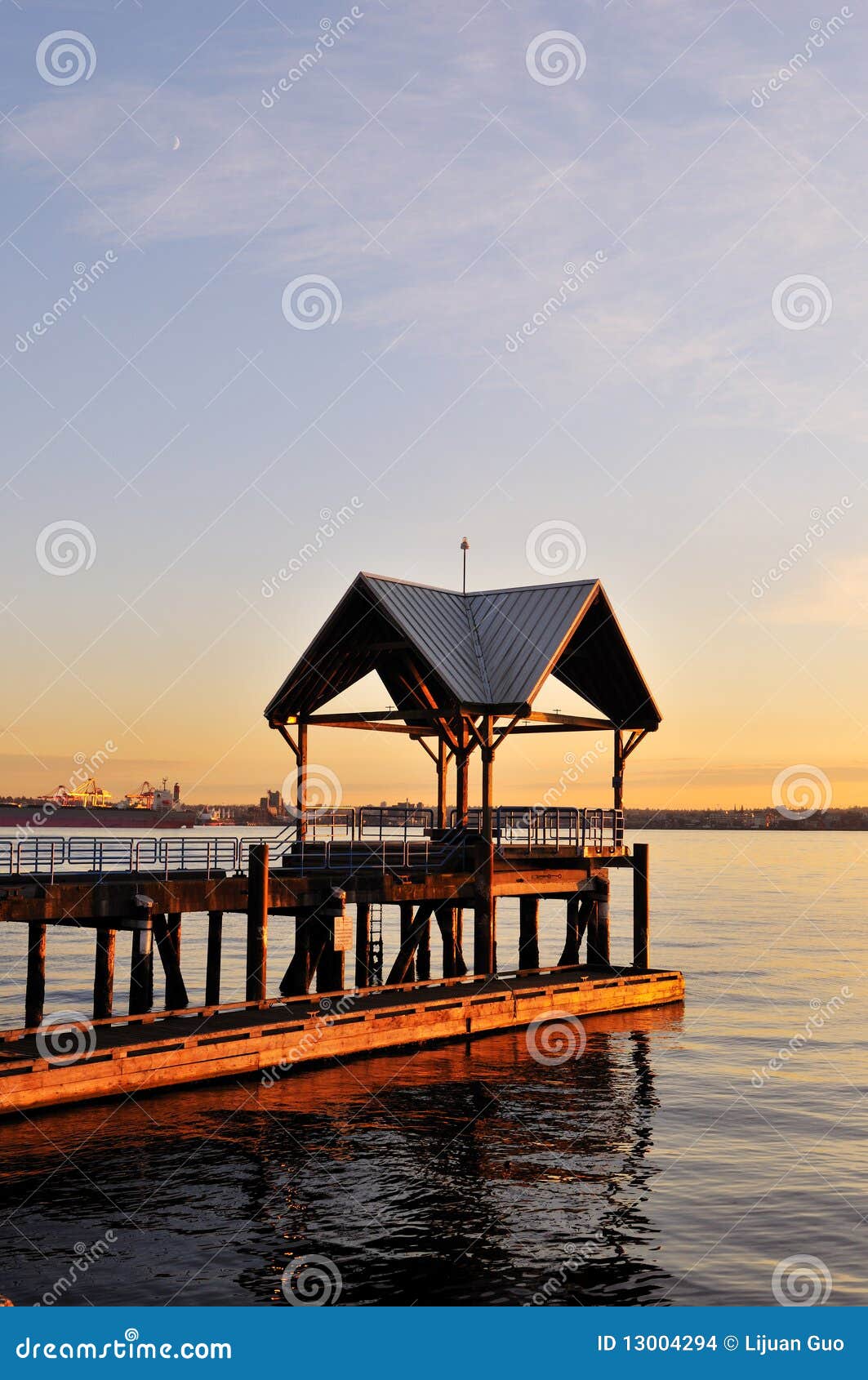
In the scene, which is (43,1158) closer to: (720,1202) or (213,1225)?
(213,1225)

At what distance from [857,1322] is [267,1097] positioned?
13.4 metres

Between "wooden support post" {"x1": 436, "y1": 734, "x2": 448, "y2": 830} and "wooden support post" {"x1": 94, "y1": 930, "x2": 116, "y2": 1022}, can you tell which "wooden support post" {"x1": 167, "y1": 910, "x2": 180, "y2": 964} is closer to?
"wooden support post" {"x1": 94, "y1": 930, "x2": 116, "y2": 1022}

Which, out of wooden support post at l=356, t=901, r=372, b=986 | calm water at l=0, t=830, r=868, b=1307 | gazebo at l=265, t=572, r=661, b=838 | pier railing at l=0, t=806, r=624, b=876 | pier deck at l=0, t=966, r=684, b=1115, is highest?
gazebo at l=265, t=572, r=661, b=838

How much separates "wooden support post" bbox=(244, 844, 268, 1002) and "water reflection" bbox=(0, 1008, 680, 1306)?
9.95 feet

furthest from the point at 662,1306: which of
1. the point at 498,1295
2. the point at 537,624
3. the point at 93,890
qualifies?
the point at 537,624

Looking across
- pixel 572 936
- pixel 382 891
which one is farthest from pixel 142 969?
pixel 572 936

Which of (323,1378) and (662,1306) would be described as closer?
(323,1378)

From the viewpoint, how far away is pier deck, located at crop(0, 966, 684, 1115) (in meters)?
23.9

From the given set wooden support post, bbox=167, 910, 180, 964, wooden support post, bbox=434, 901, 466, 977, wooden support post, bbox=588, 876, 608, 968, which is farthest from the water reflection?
wooden support post, bbox=588, 876, 608, 968

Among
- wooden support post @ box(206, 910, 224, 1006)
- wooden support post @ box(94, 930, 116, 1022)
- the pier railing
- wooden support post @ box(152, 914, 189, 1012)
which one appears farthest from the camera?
the pier railing

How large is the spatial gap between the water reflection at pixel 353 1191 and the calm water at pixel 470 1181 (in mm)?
48

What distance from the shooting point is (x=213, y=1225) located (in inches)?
739

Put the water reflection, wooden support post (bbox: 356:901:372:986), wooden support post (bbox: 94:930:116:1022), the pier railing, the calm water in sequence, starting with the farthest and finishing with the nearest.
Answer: wooden support post (bbox: 356:901:372:986) → the pier railing → wooden support post (bbox: 94:930:116:1022) → the calm water → the water reflection

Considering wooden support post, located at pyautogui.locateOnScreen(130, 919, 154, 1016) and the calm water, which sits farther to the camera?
wooden support post, located at pyautogui.locateOnScreen(130, 919, 154, 1016)
